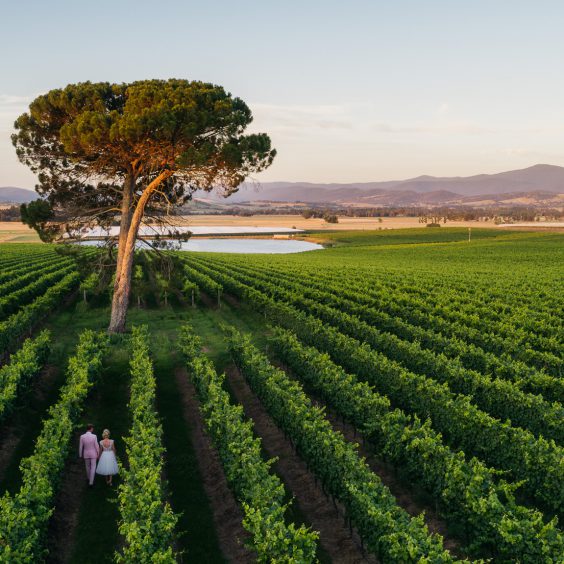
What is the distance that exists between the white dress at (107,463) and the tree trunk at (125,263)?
601 inches

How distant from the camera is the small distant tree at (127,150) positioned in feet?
74.1

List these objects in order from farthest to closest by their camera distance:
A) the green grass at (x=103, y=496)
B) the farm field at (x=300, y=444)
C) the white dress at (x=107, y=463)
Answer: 1. the white dress at (x=107, y=463)
2. the green grass at (x=103, y=496)
3. the farm field at (x=300, y=444)

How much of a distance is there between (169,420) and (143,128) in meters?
12.4

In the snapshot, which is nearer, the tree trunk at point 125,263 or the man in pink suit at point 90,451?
the man in pink suit at point 90,451

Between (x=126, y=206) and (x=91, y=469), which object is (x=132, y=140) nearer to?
(x=126, y=206)

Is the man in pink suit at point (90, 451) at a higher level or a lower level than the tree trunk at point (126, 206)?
lower

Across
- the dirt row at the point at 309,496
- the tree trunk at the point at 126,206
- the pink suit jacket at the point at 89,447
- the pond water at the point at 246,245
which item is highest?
the tree trunk at the point at 126,206

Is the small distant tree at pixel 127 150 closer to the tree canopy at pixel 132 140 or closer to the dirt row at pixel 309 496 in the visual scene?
the tree canopy at pixel 132 140

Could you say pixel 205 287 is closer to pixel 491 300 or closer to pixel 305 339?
pixel 305 339

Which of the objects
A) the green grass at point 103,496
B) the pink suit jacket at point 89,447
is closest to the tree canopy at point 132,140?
the green grass at point 103,496

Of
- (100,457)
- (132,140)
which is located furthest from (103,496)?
(132,140)

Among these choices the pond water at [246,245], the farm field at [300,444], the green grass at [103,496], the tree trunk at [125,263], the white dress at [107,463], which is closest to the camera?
the farm field at [300,444]

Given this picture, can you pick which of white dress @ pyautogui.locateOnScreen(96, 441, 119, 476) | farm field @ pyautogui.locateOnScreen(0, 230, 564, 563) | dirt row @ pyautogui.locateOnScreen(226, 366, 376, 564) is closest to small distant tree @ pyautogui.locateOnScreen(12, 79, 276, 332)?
farm field @ pyautogui.locateOnScreen(0, 230, 564, 563)

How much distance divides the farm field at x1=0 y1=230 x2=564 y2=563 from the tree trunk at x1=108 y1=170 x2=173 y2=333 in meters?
1.89
